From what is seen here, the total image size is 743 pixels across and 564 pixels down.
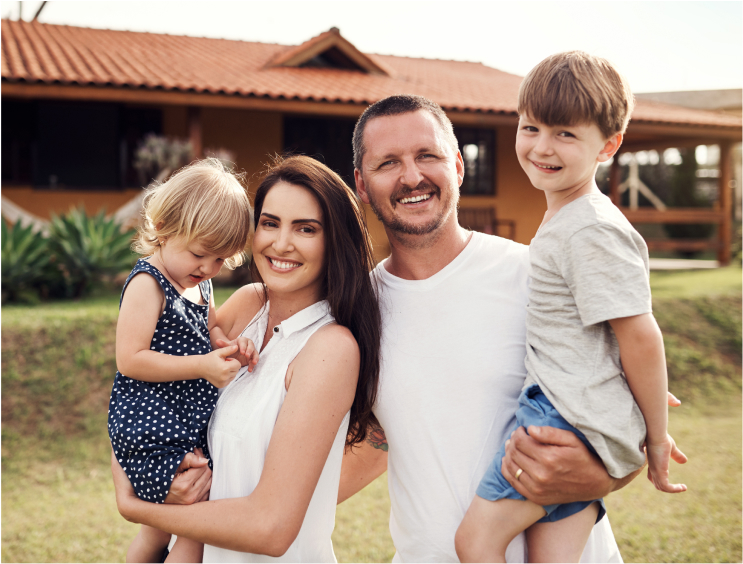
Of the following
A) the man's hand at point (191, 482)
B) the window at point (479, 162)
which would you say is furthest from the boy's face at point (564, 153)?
the window at point (479, 162)

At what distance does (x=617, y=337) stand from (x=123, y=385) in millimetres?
1719

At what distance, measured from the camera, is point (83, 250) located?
8609 millimetres

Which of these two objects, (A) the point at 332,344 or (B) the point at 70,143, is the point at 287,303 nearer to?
(A) the point at 332,344

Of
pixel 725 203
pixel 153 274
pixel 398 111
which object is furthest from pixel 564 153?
pixel 725 203

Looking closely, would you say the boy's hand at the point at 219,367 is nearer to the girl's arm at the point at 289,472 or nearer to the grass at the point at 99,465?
the girl's arm at the point at 289,472

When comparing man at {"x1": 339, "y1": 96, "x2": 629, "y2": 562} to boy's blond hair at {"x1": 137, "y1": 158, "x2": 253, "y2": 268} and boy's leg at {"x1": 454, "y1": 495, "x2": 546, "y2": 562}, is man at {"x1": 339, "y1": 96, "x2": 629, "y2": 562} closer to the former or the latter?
boy's leg at {"x1": 454, "y1": 495, "x2": 546, "y2": 562}

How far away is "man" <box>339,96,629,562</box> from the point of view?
6.47ft

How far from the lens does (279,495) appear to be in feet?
6.31

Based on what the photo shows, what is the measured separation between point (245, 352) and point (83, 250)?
24.3ft

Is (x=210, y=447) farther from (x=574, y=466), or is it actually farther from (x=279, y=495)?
(x=574, y=466)

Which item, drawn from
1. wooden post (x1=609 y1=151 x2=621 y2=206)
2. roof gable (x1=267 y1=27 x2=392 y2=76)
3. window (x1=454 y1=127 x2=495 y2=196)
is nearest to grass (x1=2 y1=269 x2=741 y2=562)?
window (x1=454 y1=127 x2=495 y2=196)

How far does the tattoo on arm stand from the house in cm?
911

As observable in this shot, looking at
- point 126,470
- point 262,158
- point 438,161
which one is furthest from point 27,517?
point 262,158

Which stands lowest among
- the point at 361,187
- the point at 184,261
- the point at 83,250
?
the point at 83,250
